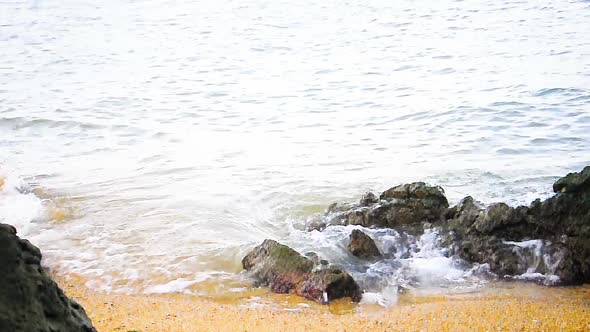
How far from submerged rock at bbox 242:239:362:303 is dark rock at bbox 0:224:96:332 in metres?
3.14

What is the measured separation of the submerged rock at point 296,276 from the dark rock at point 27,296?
10.3ft

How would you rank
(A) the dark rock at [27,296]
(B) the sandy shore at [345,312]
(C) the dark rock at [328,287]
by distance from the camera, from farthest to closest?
1. (C) the dark rock at [328,287]
2. (B) the sandy shore at [345,312]
3. (A) the dark rock at [27,296]

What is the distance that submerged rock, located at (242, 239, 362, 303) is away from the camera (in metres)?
6.38

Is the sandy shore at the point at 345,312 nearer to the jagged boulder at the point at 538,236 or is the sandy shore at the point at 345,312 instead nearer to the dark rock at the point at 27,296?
the jagged boulder at the point at 538,236

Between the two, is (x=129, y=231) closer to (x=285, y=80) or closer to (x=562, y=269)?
(x=562, y=269)

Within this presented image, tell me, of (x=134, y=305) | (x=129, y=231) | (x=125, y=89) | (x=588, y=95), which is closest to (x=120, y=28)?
(x=125, y=89)

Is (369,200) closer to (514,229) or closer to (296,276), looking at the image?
(514,229)

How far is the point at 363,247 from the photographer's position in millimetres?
7316

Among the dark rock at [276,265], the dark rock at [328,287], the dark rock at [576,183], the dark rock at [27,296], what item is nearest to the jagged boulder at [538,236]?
the dark rock at [576,183]

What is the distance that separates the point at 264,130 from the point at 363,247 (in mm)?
6621

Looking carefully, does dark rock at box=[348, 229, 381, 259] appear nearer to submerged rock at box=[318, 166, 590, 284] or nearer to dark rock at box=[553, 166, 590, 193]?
submerged rock at box=[318, 166, 590, 284]

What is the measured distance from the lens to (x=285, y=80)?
18141 mm

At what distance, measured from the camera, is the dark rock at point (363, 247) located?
730 cm

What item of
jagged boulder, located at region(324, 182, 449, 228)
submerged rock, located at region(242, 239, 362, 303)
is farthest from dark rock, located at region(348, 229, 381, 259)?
submerged rock, located at region(242, 239, 362, 303)
